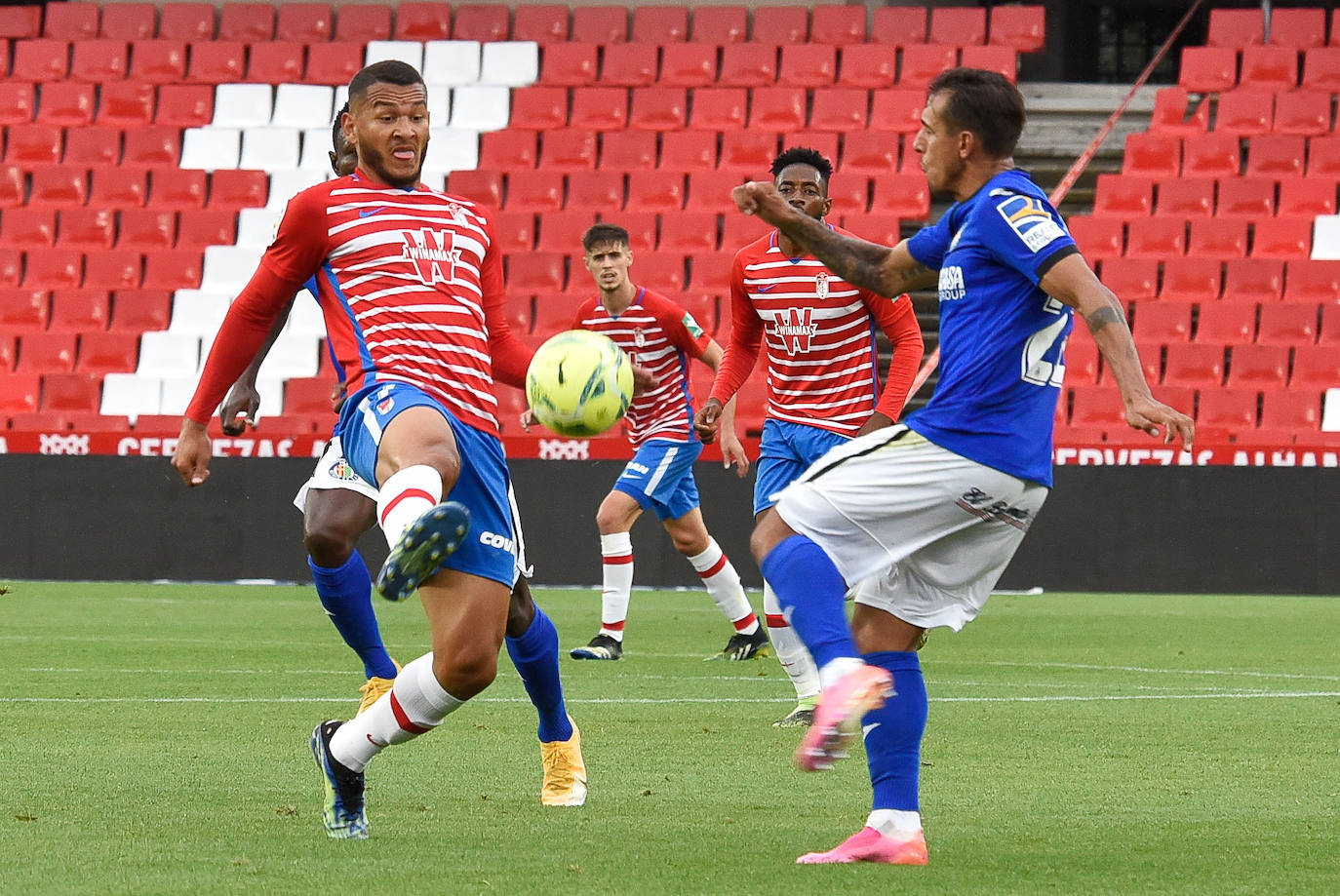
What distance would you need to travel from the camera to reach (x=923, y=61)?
20.6m

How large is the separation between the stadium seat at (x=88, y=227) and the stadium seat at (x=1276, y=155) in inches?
447

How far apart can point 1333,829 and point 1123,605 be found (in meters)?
9.62

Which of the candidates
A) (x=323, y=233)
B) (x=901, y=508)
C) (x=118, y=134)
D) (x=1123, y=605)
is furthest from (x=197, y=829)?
(x=118, y=134)

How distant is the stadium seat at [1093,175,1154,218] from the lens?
18.9 meters

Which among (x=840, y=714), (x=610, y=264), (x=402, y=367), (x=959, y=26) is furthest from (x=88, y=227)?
(x=840, y=714)

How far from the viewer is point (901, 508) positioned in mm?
4492

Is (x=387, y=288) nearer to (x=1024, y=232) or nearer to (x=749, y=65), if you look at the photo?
(x=1024, y=232)

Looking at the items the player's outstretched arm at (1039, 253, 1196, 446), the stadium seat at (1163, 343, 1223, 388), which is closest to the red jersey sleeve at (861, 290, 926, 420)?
the player's outstretched arm at (1039, 253, 1196, 446)

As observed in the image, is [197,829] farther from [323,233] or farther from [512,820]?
[323,233]

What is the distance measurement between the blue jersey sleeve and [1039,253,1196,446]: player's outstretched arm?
0.03m

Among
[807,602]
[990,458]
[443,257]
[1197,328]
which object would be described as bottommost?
[1197,328]

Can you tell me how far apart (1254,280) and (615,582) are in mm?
9835

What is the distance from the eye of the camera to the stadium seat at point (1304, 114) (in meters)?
19.6

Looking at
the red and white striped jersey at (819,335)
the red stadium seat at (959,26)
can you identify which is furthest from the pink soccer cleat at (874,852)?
the red stadium seat at (959,26)
